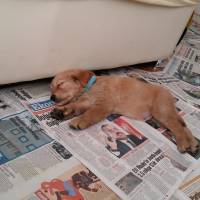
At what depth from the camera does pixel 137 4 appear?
1345mm

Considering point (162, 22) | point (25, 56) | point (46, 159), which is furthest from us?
point (162, 22)

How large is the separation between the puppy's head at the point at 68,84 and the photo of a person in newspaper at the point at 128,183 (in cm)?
39

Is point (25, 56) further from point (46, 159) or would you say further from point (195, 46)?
point (195, 46)

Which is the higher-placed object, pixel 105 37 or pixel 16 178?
pixel 105 37

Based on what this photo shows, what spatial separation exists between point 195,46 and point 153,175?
4.11ft

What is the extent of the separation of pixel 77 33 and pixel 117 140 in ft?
1.39

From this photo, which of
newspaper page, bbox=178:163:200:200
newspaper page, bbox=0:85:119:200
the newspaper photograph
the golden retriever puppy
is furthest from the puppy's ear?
newspaper page, bbox=178:163:200:200

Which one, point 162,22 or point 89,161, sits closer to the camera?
point 89,161

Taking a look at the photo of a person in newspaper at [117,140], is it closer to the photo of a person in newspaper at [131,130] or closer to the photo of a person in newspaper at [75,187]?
the photo of a person in newspaper at [131,130]

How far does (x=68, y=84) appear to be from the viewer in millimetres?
1248

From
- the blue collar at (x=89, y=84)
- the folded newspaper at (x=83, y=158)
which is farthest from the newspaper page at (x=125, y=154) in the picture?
the blue collar at (x=89, y=84)

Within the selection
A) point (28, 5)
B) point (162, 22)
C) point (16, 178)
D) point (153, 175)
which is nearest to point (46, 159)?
point (16, 178)

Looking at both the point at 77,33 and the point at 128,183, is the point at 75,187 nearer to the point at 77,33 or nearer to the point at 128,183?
the point at 128,183

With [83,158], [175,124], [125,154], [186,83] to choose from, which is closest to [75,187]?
[83,158]
